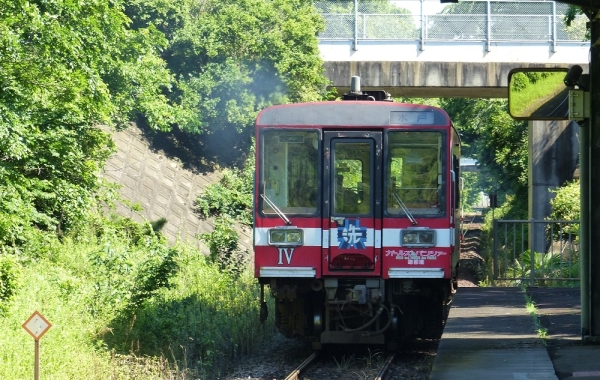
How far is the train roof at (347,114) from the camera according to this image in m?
11.8

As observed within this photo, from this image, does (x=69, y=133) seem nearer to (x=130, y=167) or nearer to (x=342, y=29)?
(x=130, y=167)

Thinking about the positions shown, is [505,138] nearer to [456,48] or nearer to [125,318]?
[456,48]

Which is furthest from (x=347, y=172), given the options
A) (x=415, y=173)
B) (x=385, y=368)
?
(x=385, y=368)

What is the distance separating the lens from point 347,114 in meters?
11.8

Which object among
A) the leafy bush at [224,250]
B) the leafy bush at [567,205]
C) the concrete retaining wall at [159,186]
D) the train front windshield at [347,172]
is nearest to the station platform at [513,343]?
the train front windshield at [347,172]

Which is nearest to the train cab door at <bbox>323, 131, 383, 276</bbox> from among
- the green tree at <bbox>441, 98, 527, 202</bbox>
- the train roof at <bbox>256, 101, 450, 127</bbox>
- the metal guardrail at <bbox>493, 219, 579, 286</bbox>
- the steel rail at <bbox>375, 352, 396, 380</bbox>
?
the train roof at <bbox>256, 101, 450, 127</bbox>

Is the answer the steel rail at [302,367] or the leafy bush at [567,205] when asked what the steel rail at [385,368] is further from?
the leafy bush at [567,205]

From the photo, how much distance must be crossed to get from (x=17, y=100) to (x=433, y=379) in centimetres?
923

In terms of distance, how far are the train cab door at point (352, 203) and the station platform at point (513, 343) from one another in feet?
Result: 4.60

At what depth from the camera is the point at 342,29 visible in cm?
3028

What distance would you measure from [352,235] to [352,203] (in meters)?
0.41

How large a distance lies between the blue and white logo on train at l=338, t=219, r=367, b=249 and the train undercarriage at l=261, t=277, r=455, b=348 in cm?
44

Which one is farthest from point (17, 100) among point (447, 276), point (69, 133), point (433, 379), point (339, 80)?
point (339, 80)

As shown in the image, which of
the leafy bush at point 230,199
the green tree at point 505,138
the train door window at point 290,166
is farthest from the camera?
the green tree at point 505,138
